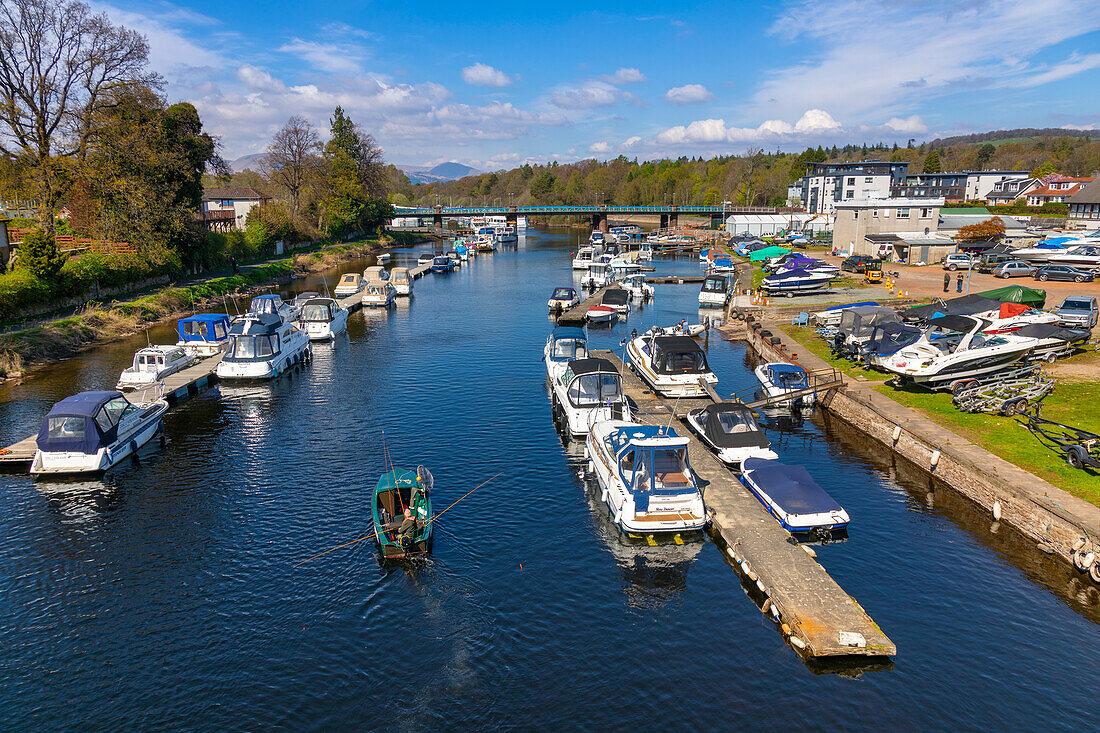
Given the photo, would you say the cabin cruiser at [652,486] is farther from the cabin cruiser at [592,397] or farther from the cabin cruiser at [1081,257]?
the cabin cruiser at [1081,257]

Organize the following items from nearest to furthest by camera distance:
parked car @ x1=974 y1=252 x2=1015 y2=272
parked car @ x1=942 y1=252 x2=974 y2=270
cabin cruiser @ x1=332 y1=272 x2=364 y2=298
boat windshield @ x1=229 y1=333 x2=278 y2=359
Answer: boat windshield @ x1=229 y1=333 x2=278 y2=359 < parked car @ x1=974 y1=252 x2=1015 y2=272 < parked car @ x1=942 y1=252 x2=974 y2=270 < cabin cruiser @ x1=332 y1=272 x2=364 y2=298

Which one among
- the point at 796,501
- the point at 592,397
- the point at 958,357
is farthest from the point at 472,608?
the point at 958,357

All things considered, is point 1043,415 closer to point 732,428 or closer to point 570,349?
point 732,428

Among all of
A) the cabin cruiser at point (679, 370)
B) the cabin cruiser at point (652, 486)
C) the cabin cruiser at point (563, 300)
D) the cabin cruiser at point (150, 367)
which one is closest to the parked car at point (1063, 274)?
the cabin cruiser at point (563, 300)

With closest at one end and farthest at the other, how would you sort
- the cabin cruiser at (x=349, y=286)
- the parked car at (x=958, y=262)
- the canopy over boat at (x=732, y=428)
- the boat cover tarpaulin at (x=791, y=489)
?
the boat cover tarpaulin at (x=791, y=489) → the canopy over boat at (x=732, y=428) → the parked car at (x=958, y=262) → the cabin cruiser at (x=349, y=286)

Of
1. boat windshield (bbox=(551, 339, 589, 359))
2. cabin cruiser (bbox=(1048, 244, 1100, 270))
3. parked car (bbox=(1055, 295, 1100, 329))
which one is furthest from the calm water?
cabin cruiser (bbox=(1048, 244, 1100, 270))

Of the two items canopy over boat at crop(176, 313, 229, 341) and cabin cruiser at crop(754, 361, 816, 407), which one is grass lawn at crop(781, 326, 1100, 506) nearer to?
cabin cruiser at crop(754, 361, 816, 407)

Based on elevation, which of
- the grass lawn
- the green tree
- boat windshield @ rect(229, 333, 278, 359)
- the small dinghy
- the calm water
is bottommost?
the calm water
